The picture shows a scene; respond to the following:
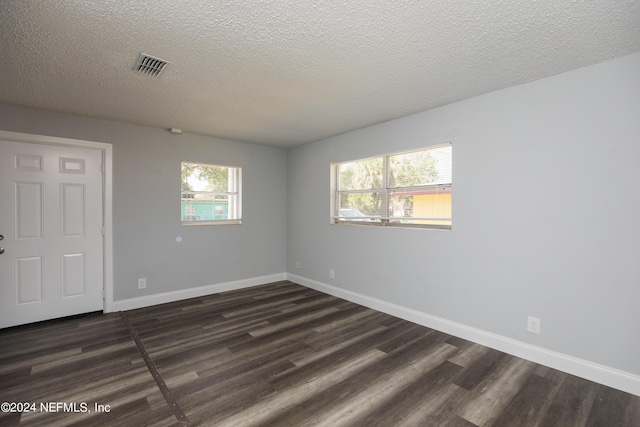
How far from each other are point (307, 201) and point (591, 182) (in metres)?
3.66

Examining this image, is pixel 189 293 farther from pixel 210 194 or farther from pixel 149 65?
pixel 149 65

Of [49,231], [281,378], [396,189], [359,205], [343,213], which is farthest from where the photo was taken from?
[343,213]

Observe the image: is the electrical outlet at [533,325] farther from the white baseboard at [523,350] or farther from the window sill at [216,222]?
the window sill at [216,222]

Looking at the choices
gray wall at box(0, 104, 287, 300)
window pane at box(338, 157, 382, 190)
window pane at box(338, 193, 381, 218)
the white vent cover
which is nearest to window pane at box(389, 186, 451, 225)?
window pane at box(338, 193, 381, 218)

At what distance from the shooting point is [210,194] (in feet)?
15.6

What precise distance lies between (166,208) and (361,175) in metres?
2.87

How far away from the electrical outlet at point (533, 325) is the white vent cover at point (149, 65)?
378cm

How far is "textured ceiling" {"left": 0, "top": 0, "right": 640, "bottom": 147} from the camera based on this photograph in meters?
1.73

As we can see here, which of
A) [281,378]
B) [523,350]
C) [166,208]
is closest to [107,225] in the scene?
[166,208]

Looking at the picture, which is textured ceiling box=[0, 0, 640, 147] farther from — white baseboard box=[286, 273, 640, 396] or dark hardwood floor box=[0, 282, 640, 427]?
dark hardwood floor box=[0, 282, 640, 427]

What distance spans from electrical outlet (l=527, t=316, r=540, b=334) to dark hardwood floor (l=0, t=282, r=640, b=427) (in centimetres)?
29

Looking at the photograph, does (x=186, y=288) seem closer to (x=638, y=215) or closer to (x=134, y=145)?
(x=134, y=145)

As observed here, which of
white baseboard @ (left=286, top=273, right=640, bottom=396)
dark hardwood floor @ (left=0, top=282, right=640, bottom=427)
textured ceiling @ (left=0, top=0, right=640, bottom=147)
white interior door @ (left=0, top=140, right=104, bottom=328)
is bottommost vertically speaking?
dark hardwood floor @ (left=0, top=282, right=640, bottom=427)

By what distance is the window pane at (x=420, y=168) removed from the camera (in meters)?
3.33
